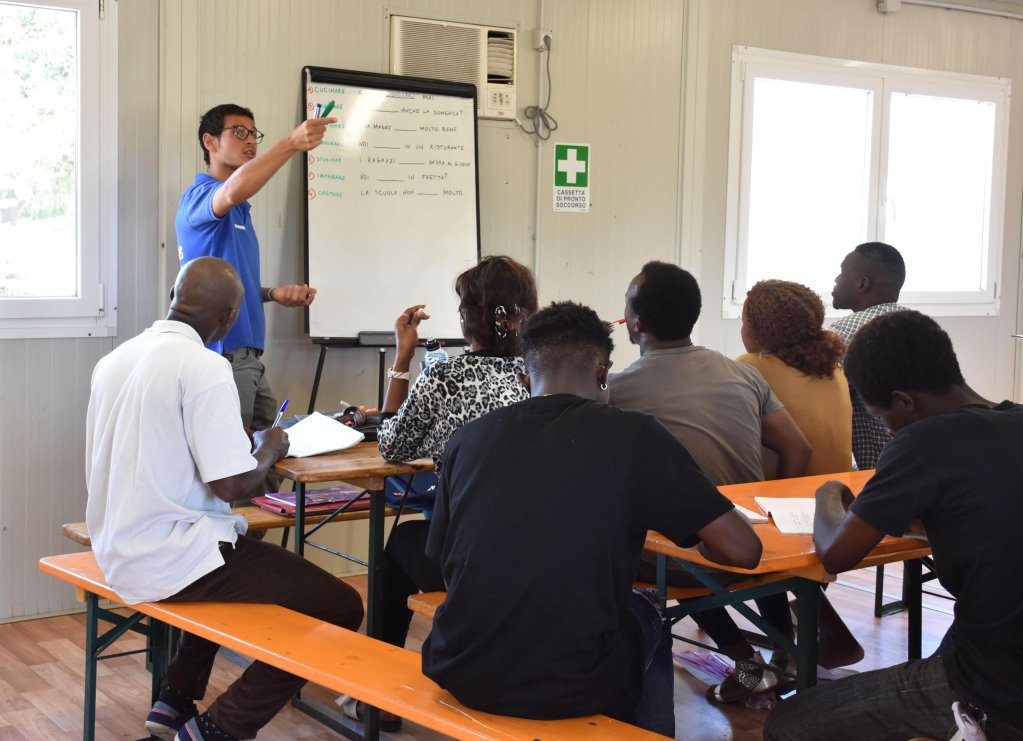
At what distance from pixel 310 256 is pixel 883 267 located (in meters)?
2.28

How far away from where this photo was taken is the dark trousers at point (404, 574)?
2865mm

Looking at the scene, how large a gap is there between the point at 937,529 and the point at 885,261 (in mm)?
2638

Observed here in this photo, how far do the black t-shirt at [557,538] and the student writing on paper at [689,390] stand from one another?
0.95m

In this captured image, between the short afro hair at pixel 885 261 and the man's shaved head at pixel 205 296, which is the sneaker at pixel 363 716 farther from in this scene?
the short afro hair at pixel 885 261

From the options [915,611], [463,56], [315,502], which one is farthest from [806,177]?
[315,502]

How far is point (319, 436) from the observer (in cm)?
307

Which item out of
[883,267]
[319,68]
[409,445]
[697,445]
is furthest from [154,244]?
[883,267]

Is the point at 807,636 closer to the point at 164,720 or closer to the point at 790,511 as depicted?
the point at 790,511

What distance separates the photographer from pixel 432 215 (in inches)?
181

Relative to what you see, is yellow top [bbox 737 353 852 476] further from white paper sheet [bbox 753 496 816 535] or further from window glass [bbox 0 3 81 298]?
window glass [bbox 0 3 81 298]

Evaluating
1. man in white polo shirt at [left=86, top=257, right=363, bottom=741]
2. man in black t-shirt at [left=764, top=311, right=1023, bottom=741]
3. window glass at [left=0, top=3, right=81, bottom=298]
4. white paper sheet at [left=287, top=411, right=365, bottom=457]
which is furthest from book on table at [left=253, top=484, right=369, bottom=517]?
man in black t-shirt at [left=764, top=311, right=1023, bottom=741]

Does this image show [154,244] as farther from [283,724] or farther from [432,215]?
[283,724]

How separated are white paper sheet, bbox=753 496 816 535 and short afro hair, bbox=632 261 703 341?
53 centimetres

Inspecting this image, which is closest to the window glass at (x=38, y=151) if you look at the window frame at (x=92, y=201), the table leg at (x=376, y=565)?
the window frame at (x=92, y=201)
